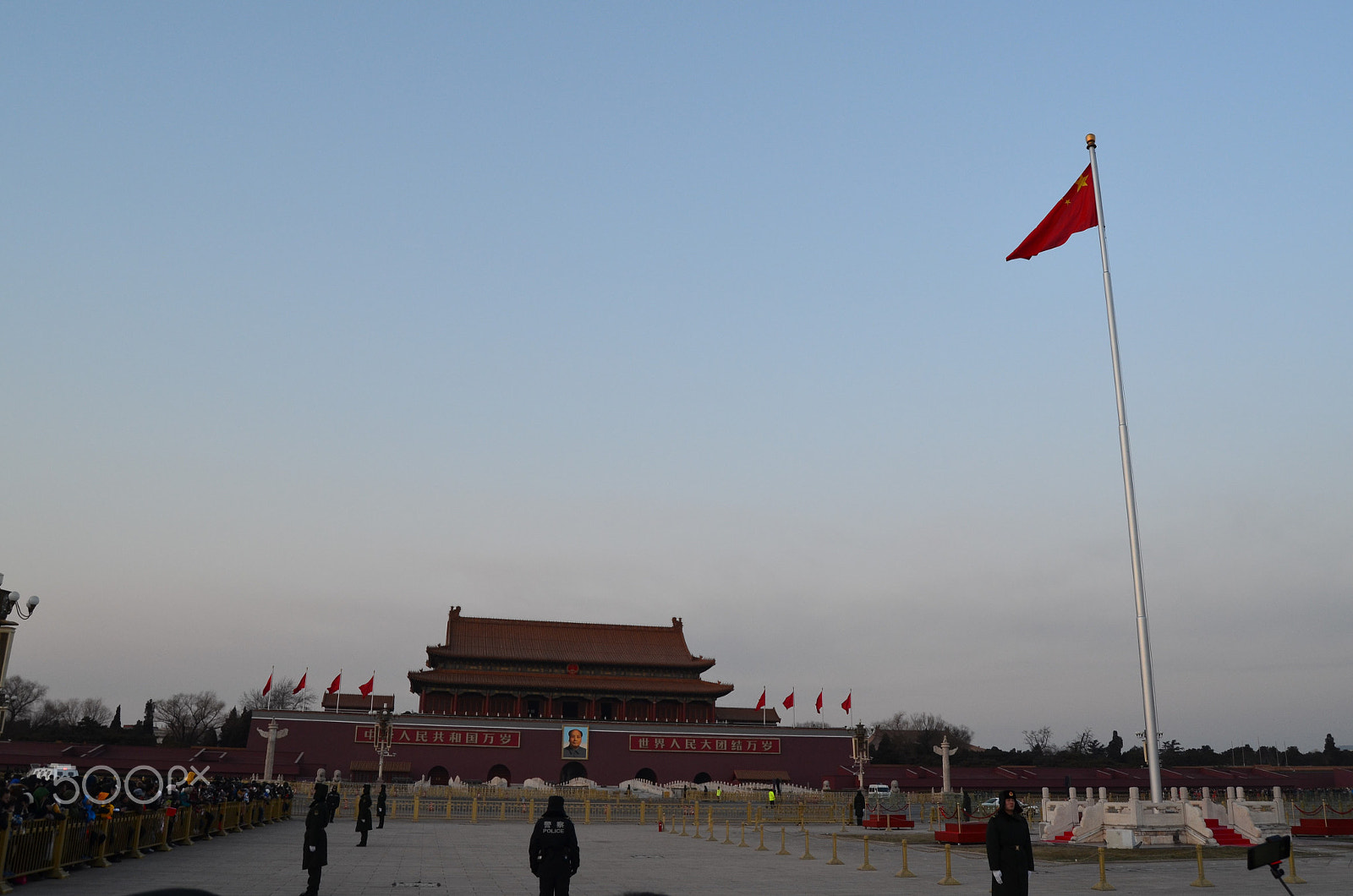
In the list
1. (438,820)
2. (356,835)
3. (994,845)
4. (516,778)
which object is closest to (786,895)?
(994,845)

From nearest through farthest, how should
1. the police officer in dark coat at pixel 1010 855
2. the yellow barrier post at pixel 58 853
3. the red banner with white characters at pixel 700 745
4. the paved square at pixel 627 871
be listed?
the police officer in dark coat at pixel 1010 855 < the yellow barrier post at pixel 58 853 < the paved square at pixel 627 871 < the red banner with white characters at pixel 700 745

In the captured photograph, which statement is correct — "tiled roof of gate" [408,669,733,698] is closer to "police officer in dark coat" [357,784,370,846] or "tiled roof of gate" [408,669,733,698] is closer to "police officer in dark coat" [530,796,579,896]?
"police officer in dark coat" [357,784,370,846]

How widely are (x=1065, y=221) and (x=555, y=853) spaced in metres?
16.7

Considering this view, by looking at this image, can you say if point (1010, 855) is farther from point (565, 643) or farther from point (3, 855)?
point (565, 643)

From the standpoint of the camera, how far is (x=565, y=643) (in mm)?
62125

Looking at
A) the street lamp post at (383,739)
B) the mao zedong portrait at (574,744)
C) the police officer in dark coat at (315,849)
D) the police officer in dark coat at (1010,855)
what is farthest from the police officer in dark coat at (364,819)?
the mao zedong portrait at (574,744)

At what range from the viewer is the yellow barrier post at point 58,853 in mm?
13531

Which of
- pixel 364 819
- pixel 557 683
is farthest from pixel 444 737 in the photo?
pixel 364 819

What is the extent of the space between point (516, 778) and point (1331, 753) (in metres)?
72.0

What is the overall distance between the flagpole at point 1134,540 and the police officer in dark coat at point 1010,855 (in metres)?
9.62

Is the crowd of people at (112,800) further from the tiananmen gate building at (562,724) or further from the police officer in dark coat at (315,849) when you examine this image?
the tiananmen gate building at (562,724)

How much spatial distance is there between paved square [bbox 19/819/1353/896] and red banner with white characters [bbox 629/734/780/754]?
3188 centimetres

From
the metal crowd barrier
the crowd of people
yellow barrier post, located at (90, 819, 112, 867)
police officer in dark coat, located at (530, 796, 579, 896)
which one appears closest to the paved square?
yellow barrier post, located at (90, 819, 112, 867)

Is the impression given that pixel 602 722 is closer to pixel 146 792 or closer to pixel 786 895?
pixel 146 792
